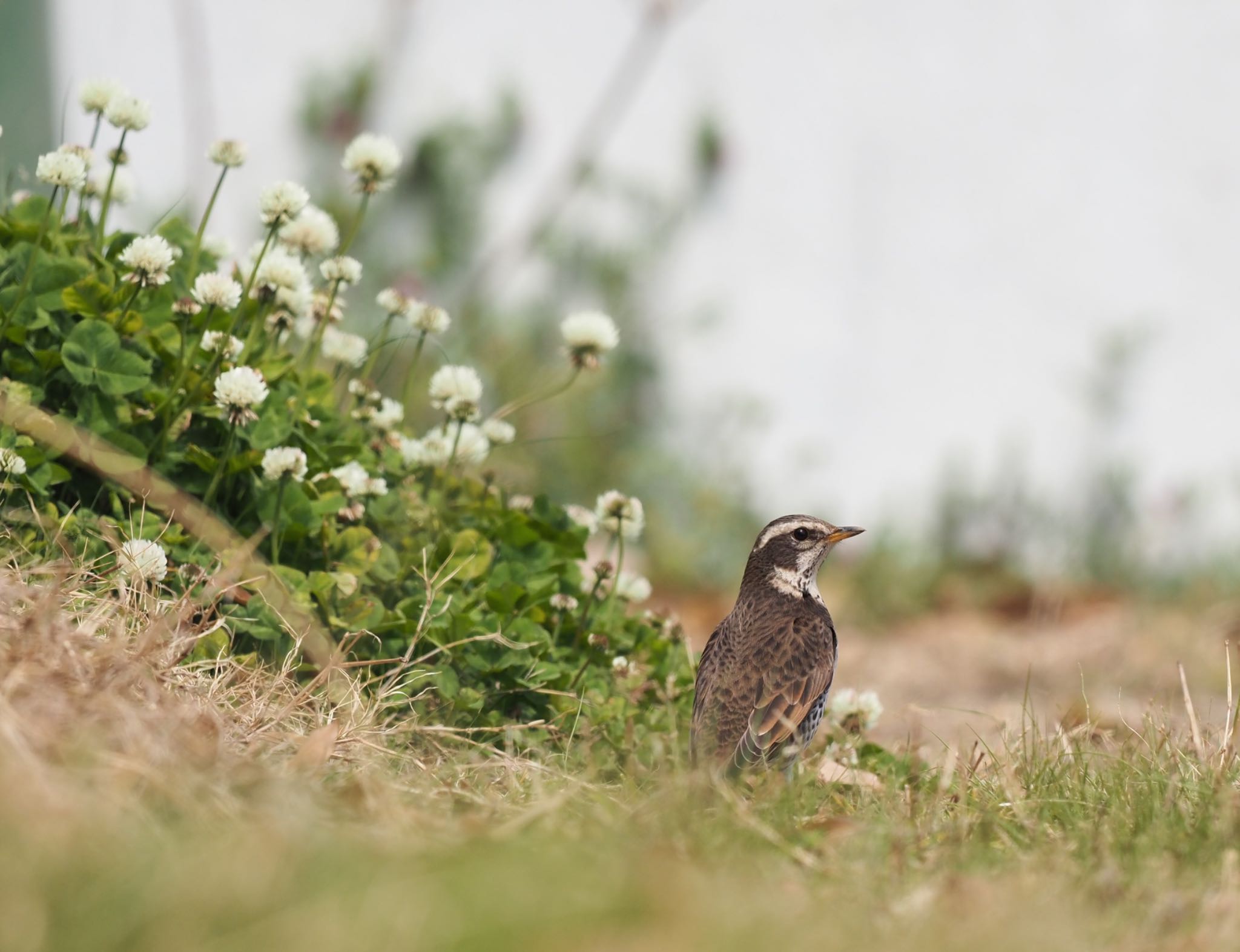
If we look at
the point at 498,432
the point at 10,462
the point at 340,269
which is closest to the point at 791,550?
the point at 498,432

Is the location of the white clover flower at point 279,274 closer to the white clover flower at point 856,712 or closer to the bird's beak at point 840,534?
the bird's beak at point 840,534

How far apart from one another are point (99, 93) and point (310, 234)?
0.69 metres

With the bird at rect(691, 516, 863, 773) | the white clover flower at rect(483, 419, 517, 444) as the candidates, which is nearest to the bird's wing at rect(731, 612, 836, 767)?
the bird at rect(691, 516, 863, 773)

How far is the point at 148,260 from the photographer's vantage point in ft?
12.4

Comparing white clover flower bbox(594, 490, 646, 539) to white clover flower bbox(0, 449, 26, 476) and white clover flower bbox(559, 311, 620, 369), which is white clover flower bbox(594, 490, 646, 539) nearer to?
white clover flower bbox(559, 311, 620, 369)

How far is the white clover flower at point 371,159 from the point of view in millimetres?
4113

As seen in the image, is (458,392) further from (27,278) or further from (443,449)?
(27,278)

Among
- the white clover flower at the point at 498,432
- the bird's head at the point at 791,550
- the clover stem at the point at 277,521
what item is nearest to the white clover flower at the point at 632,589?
the bird's head at the point at 791,550

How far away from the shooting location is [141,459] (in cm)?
382

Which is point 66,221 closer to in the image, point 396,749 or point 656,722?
point 396,749

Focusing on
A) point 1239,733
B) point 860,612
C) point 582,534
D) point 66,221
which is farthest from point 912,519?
point 66,221

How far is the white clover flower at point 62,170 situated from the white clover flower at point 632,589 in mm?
1980

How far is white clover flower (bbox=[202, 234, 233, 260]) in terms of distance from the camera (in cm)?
455

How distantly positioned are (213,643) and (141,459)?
0.55 m
